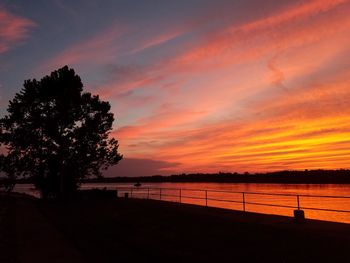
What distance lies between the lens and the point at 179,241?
15031 millimetres

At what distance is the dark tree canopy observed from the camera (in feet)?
142

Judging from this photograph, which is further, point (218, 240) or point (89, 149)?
point (89, 149)

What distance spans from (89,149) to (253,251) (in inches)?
1347

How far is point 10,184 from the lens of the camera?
51.7 m

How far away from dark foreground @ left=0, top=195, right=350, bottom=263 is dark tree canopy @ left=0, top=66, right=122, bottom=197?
2227 centimetres

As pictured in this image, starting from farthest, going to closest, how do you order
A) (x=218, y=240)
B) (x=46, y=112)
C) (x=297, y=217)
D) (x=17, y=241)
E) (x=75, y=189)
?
(x=75, y=189) → (x=46, y=112) → (x=297, y=217) → (x=17, y=241) → (x=218, y=240)

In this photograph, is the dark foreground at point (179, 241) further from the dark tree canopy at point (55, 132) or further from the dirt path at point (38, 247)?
the dark tree canopy at point (55, 132)

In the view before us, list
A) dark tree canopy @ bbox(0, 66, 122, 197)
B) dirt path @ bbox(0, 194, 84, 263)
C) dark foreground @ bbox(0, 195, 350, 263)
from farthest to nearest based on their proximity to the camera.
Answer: dark tree canopy @ bbox(0, 66, 122, 197)
dirt path @ bbox(0, 194, 84, 263)
dark foreground @ bbox(0, 195, 350, 263)

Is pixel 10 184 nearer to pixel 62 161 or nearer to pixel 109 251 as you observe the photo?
pixel 62 161

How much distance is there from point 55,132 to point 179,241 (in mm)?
31078

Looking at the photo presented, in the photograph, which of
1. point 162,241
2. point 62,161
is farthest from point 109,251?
point 62,161

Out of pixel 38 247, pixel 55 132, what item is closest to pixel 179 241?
pixel 38 247

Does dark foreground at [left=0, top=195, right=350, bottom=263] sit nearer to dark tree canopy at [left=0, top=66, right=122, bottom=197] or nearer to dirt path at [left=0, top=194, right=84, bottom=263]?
dirt path at [left=0, top=194, right=84, bottom=263]

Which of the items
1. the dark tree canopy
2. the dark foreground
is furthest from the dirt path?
the dark tree canopy
